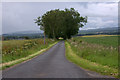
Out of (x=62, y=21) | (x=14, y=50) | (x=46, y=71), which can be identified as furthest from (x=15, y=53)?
(x=62, y=21)

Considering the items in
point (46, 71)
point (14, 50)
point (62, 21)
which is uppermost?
point (62, 21)

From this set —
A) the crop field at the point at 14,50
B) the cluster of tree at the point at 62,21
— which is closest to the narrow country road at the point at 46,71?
the crop field at the point at 14,50

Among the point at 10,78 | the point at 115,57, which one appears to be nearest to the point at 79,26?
the point at 115,57

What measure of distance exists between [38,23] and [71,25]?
18034 millimetres

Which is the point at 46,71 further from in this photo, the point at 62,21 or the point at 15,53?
the point at 62,21

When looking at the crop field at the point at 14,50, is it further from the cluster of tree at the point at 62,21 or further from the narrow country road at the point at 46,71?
the cluster of tree at the point at 62,21

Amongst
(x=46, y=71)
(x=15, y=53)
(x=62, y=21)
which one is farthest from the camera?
(x=62, y=21)

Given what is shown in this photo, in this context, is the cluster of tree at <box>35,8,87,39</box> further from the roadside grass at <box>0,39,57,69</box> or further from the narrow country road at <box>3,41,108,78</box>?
the narrow country road at <box>3,41,108,78</box>

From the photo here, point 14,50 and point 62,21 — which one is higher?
point 62,21

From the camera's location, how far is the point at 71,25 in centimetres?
8731

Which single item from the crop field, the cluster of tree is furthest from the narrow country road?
the cluster of tree

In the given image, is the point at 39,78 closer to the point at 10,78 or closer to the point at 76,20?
the point at 10,78

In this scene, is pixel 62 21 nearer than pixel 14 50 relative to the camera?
No

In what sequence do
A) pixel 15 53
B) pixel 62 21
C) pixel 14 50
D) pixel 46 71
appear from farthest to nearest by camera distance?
pixel 62 21, pixel 14 50, pixel 15 53, pixel 46 71
